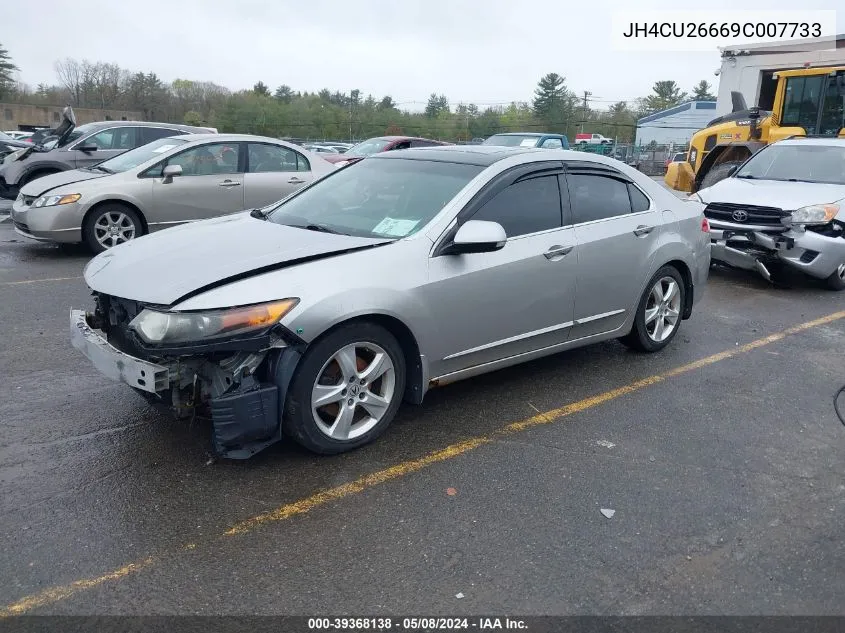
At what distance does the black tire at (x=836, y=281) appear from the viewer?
8422mm

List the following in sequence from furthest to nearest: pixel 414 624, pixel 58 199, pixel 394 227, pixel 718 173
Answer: pixel 718 173
pixel 58 199
pixel 394 227
pixel 414 624

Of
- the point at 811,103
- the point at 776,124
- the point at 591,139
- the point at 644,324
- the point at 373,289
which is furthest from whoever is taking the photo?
the point at 591,139

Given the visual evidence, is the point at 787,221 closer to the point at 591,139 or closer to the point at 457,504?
the point at 457,504

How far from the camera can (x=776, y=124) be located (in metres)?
13.6

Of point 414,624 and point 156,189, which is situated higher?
point 156,189

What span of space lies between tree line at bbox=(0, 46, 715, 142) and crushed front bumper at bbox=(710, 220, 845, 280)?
31.5 metres

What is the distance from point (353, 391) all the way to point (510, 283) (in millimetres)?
1232

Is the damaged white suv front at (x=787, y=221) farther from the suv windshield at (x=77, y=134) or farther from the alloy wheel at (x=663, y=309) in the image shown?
the suv windshield at (x=77, y=134)

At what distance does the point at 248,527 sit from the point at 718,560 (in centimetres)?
204

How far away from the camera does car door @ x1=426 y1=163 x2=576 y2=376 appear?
4203 millimetres

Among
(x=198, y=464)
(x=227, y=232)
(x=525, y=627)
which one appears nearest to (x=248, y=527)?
(x=198, y=464)

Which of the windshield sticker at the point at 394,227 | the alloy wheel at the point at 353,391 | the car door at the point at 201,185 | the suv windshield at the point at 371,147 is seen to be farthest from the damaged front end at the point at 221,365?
the suv windshield at the point at 371,147

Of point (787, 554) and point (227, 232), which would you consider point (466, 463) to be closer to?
point (787, 554)

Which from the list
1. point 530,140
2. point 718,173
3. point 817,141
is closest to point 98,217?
point 817,141
